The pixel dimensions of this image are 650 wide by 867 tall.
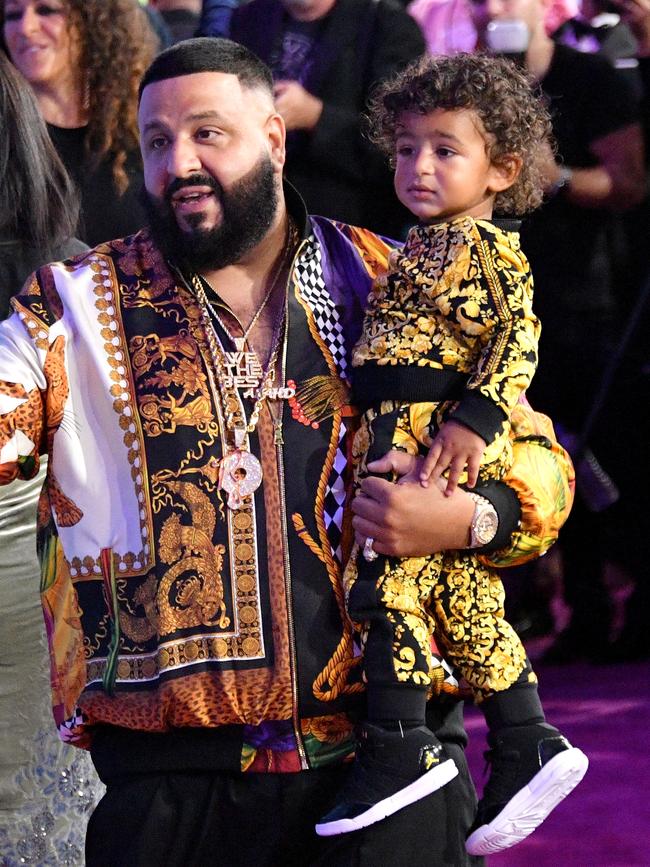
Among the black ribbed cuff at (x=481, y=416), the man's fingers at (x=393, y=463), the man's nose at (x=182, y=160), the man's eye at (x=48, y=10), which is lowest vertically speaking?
the man's fingers at (x=393, y=463)

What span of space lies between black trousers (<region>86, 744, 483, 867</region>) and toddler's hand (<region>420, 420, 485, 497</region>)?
1.60 feet

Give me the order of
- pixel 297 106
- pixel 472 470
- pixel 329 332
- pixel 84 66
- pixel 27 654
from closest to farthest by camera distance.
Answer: pixel 472 470, pixel 329 332, pixel 27 654, pixel 297 106, pixel 84 66

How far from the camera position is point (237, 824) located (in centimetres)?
247

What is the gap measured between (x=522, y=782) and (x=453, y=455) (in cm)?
50

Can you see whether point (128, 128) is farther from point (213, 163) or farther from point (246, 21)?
point (213, 163)

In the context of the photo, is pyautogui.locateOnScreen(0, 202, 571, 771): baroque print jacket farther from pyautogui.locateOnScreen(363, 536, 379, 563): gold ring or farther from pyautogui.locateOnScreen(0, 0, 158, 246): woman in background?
pyautogui.locateOnScreen(0, 0, 158, 246): woman in background

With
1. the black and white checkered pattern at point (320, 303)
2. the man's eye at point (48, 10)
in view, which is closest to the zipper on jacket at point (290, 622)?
the black and white checkered pattern at point (320, 303)

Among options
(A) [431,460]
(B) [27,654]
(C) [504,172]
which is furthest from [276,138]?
(B) [27,654]

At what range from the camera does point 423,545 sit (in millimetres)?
2457

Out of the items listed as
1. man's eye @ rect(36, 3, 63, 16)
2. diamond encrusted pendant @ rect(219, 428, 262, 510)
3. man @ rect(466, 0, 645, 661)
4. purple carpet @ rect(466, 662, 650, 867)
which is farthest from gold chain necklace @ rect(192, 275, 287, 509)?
man's eye @ rect(36, 3, 63, 16)

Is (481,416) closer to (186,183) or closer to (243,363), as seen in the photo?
(243,363)

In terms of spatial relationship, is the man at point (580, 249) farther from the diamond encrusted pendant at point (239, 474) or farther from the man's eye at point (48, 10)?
the diamond encrusted pendant at point (239, 474)

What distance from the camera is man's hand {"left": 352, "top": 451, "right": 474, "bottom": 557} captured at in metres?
2.43

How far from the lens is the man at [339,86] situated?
4422 millimetres
